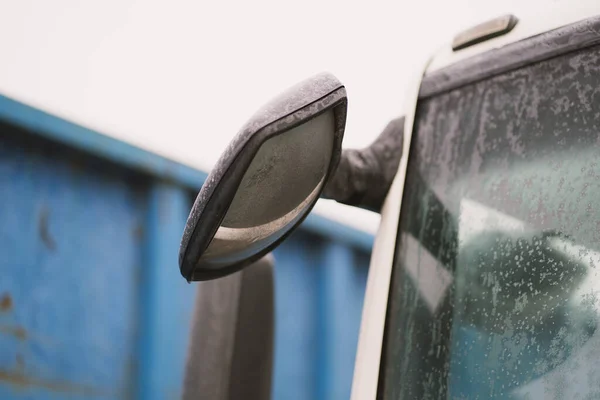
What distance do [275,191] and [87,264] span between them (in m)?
1.09

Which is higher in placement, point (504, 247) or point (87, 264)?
point (504, 247)

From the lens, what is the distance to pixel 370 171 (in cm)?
127

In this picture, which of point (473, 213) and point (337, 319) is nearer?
point (473, 213)

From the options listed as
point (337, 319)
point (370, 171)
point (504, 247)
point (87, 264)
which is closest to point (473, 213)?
point (504, 247)

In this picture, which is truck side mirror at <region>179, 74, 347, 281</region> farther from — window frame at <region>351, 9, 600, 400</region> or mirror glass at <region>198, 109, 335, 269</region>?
window frame at <region>351, 9, 600, 400</region>

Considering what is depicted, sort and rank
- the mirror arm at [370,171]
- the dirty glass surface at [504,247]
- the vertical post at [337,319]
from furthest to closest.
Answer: the vertical post at [337,319]
the mirror arm at [370,171]
the dirty glass surface at [504,247]

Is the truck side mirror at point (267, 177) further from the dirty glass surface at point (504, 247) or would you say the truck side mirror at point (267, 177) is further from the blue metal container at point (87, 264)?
the blue metal container at point (87, 264)

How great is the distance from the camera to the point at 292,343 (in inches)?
94.3

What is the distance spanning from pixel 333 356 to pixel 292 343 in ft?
0.60

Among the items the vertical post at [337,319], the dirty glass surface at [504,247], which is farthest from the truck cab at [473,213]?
the vertical post at [337,319]

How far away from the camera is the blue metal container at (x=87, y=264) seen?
1716 millimetres

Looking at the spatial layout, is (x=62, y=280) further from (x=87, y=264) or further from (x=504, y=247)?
(x=504, y=247)

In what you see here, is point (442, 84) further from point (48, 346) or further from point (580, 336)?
point (48, 346)

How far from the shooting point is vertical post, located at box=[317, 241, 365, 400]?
8.08 ft
